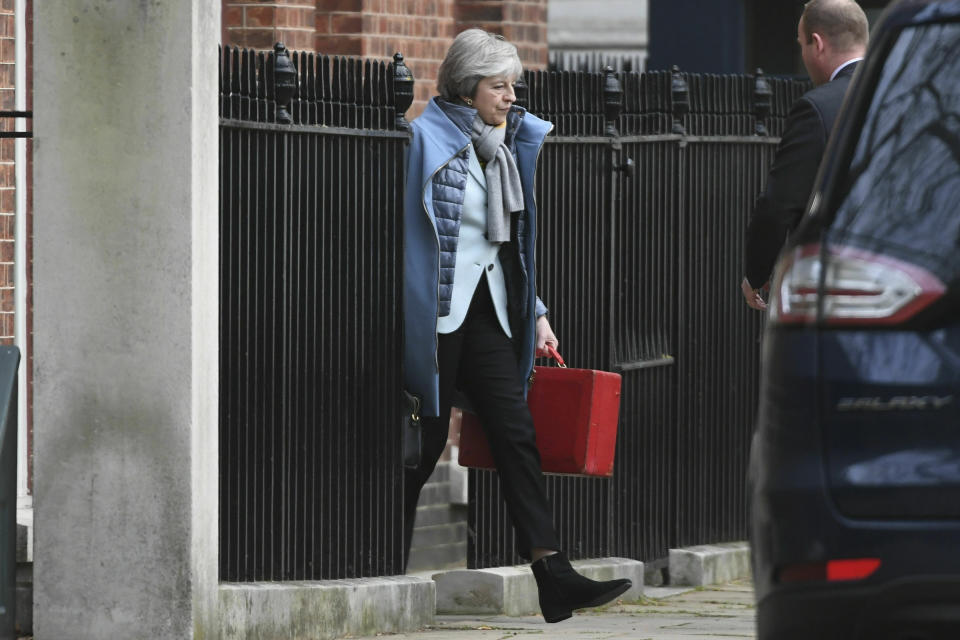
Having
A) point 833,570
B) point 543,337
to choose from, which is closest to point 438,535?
point 543,337

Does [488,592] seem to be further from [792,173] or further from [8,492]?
[792,173]

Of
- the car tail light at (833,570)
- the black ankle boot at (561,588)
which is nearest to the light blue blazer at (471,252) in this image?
the black ankle boot at (561,588)

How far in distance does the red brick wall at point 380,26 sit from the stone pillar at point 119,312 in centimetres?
296

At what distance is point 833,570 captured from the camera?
3.97m

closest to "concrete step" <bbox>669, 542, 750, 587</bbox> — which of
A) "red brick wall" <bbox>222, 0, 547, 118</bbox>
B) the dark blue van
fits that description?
"red brick wall" <bbox>222, 0, 547, 118</bbox>

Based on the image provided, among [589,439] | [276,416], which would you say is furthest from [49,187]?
[589,439]

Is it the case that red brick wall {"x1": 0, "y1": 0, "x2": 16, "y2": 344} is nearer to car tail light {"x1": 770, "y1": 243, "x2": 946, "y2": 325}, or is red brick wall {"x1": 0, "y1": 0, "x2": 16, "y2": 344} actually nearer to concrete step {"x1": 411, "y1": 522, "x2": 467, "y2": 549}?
concrete step {"x1": 411, "y1": 522, "x2": 467, "y2": 549}

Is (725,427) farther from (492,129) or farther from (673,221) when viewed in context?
(492,129)

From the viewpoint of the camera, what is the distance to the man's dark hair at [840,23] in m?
6.75

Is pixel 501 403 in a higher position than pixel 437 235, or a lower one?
lower

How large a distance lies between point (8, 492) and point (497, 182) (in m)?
1.85

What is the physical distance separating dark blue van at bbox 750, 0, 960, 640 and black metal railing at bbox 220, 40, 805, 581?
2.98 meters

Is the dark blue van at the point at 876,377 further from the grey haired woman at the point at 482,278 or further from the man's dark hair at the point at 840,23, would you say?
the grey haired woman at the point at 482,278

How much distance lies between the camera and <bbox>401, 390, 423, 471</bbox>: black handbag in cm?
717
